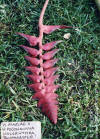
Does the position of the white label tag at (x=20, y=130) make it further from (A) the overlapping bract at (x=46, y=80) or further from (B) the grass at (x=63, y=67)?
(A) the overlapping bract at (x=46, y=80)

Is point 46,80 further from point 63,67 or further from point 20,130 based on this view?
point 20,130

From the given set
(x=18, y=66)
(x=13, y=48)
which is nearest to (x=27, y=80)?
(x=18, y=66)

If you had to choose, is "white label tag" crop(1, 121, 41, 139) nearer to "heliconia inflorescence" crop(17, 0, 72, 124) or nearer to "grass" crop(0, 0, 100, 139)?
"grass" crop(0, 0, 100, 139)

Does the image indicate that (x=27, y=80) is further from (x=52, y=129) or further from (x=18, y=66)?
(x=52, y=129)

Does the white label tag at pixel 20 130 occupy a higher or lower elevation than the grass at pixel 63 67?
lower

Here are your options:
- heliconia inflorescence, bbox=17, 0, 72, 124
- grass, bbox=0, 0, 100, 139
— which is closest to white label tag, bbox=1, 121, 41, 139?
grass, bbox=0, 0, 100, 139

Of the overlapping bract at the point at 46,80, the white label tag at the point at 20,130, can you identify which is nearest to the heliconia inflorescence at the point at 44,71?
the overlapping bract at the point at 46,80
